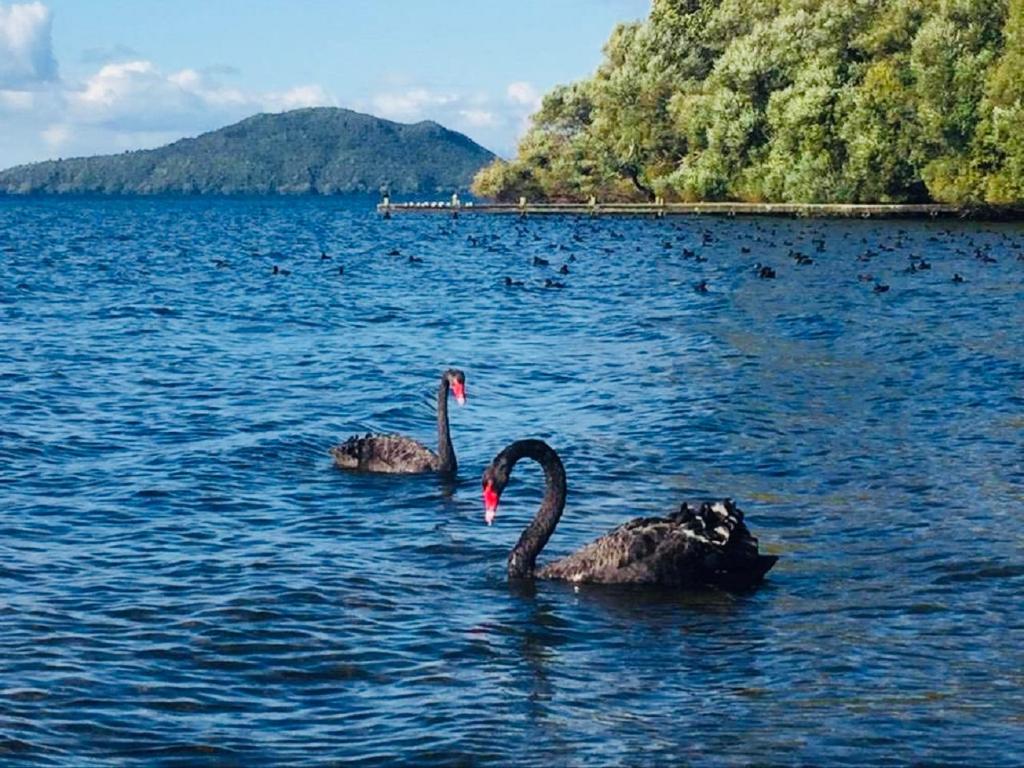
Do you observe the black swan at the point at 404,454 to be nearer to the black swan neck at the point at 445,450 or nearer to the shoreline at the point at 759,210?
the black swan neck at the point at 445,450

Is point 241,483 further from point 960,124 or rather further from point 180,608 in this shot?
point 960,124

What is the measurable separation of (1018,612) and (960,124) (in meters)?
80.0

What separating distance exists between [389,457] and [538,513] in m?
5.67

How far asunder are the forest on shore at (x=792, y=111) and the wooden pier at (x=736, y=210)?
118 cm

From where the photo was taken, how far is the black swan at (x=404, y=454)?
66.0 ft

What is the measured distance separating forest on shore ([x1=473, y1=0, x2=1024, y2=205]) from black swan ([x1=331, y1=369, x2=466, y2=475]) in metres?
70.3

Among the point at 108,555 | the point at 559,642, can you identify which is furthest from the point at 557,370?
the point at 559,642

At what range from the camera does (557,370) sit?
3145cm

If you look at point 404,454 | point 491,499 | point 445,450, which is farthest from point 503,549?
point 404,454

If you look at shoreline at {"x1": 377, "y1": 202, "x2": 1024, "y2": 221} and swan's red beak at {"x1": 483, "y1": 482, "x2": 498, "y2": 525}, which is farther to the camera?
shoreline at {"x1": 377, "y1": 202, "x2": 1024, "y2": 221}

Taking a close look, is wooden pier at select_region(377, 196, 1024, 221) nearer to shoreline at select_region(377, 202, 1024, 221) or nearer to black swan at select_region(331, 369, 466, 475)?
shoreline at select_region(377, 202, 1024, 221)

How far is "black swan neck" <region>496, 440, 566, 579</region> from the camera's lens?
14.6m

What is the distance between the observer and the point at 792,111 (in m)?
95.8

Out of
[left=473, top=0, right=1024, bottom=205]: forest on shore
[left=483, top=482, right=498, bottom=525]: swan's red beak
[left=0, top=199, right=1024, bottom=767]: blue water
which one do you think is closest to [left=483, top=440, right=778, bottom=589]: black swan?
[left=483, top=482, right=498, bottom=525]: swan's red beak
